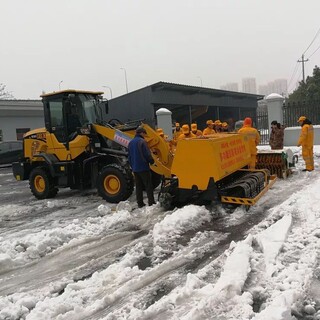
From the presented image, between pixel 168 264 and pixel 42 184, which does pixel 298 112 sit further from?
pixel 168 264

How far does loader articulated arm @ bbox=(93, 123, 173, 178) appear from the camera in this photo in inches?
327

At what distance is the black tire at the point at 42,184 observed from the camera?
9.73m

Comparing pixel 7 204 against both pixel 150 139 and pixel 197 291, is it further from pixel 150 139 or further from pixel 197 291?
pixel 197 291

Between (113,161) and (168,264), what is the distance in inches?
190

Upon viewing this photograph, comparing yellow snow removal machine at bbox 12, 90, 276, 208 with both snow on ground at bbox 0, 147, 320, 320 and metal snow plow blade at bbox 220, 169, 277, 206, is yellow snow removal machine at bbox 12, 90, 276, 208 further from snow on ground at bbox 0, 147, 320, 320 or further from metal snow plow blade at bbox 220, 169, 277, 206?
snow on ground at bbox 0, 147, 320, 320

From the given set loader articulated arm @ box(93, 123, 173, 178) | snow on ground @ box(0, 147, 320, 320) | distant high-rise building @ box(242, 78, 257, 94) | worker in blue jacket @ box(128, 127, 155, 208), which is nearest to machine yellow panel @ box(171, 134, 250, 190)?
snow on ground @ box(0, 147, 320, 320)

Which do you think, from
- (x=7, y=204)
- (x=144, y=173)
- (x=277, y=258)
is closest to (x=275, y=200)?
(x=144, y=173)

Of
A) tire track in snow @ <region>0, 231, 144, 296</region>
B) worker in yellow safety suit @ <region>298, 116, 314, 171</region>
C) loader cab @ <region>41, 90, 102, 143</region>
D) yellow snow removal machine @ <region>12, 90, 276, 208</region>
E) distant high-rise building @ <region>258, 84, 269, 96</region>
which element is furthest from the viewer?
distant high-rise building @ <region>258, 84, 269, 96</region>

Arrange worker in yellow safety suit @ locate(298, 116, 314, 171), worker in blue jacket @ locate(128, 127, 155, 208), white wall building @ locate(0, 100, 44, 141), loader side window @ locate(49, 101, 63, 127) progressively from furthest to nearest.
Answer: white wall building @ locate(0, 100, 44, 141) → worker in yellow safety suit @ locate(298, 116, 314, 171) → loader side window @ locate(49, 101, 63, 127) → worker in blue jacket @ locate(128, 127, 155, 208)

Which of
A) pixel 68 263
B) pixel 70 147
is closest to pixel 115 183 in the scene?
pixel 70 147

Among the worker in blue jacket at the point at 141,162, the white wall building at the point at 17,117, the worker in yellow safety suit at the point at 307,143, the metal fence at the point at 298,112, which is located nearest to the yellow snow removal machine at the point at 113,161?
the worker in blue jacket at the point at 141,162

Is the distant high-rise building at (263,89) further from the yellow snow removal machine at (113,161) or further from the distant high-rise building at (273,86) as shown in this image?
the yellow snow removal machine at (113,161)

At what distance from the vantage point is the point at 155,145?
861 cm

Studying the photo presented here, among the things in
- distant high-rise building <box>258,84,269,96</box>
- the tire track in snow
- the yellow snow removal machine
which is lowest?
the tire track in snow
